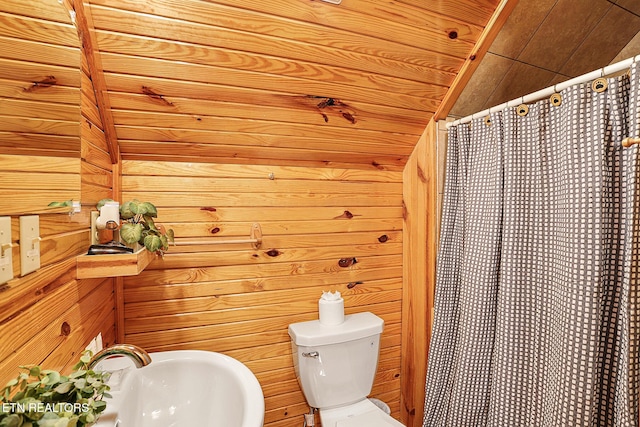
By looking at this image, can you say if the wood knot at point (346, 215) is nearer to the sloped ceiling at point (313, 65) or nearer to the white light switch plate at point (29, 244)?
the sloped ceiling at point (313, 65)

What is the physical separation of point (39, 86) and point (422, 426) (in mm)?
2149

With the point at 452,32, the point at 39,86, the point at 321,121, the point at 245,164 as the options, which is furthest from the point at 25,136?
the point at 452,32

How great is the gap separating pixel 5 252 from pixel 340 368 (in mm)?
1360

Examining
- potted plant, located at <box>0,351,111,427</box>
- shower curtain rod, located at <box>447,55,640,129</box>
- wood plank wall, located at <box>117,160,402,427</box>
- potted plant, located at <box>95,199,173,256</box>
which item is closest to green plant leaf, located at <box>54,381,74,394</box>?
potted plant, located at <box>0,351,111,427</box>

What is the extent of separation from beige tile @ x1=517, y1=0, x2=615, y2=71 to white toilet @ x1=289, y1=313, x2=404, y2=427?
1.49 metres

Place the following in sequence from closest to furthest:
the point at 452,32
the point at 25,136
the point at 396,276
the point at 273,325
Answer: the point at 25,136
the point at 452,32
the point at 273,325
the point at 396,276

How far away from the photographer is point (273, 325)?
167 cm

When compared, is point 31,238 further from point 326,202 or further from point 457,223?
point 457,223

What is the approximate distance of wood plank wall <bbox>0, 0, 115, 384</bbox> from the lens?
62 cm

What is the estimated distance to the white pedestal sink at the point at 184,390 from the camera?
99 cm

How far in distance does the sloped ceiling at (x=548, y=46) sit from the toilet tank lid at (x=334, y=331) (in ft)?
3.88

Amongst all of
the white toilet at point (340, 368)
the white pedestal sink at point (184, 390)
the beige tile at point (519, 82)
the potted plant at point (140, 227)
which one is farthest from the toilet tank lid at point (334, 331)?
the beige tile at point (519, 82)

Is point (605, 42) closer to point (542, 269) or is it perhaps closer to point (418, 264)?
point (542, 269)

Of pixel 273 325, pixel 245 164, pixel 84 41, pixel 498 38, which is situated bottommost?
pixel 273 325
